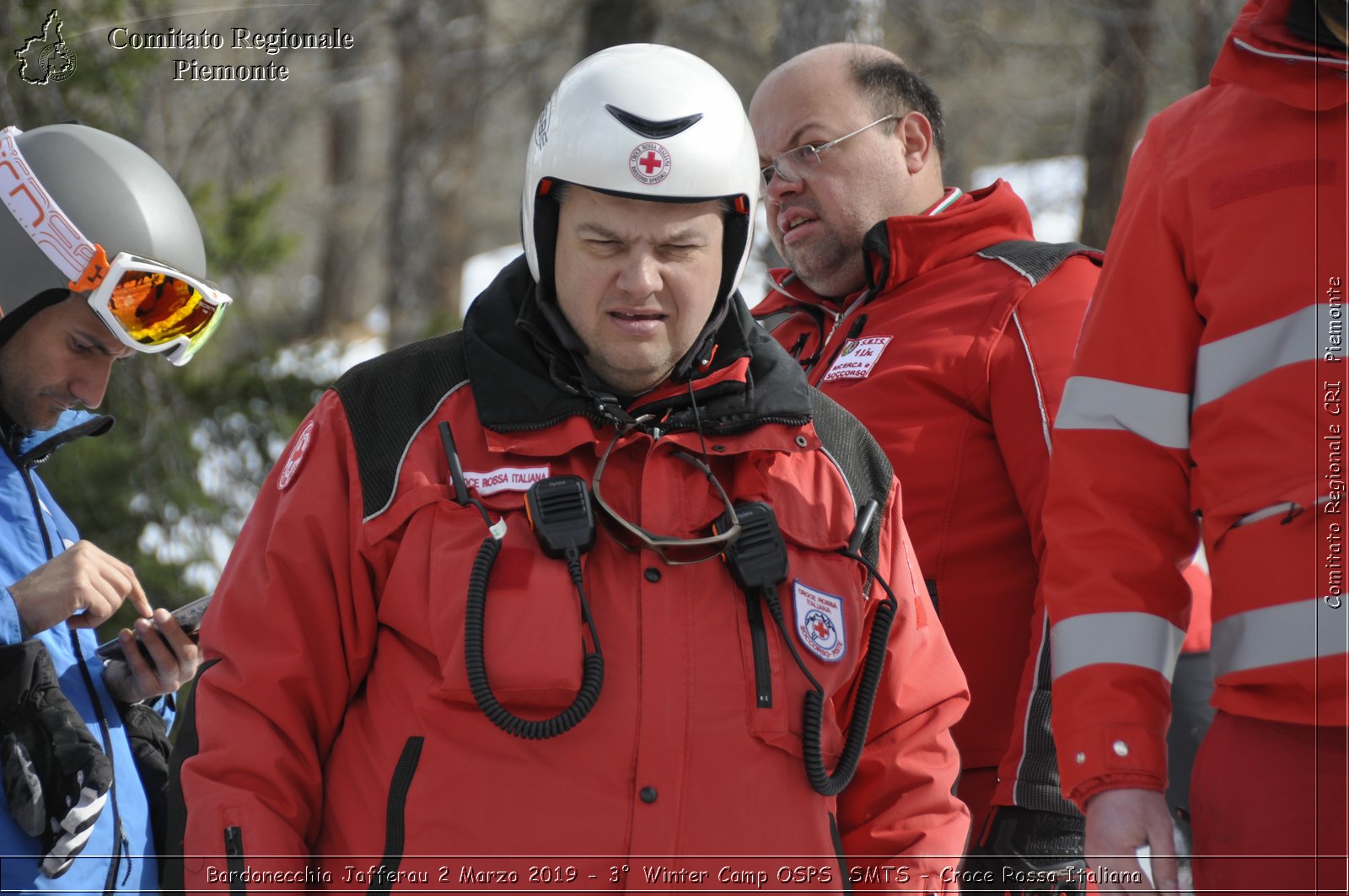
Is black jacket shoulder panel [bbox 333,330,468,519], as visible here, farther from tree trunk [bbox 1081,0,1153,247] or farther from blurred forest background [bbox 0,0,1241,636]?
tree trunk [bbox 1081,0,1153,247]

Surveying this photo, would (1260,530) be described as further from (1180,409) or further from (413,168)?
(413,168)

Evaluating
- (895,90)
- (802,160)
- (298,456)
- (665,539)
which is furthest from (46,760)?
(895,90)

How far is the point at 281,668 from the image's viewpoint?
241 cm

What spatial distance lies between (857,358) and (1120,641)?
1.45m

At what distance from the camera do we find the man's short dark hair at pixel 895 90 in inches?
161

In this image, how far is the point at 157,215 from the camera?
338 centimetres

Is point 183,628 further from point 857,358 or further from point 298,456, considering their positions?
point 857,358

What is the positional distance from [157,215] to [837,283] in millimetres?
1904

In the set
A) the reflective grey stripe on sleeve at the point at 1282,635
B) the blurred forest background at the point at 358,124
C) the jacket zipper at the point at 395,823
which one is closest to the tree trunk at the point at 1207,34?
the blurred forest background at the point at 358,124

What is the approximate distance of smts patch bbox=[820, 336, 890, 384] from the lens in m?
3.65

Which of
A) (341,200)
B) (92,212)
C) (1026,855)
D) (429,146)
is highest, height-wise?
(92,212)

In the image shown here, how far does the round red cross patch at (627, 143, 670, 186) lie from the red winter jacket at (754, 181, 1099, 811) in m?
1.12

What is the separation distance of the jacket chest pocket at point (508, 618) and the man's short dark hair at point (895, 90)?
7.11 feet

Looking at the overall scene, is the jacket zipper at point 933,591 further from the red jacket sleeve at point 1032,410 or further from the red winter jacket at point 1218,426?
the red winter jacket at point 1218,426
